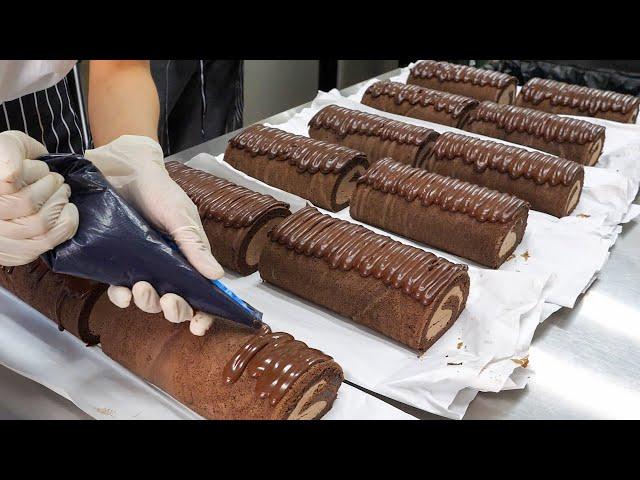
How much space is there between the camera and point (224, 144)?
11.8 ft

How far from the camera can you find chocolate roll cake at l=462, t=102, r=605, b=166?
3.48 metres

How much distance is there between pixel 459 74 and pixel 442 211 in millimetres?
1797

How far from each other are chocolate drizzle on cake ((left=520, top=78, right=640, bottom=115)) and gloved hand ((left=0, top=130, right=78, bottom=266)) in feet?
10.6

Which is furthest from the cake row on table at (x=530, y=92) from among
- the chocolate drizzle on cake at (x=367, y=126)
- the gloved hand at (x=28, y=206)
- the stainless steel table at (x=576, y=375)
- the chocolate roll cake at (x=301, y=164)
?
the gloved hand at (x=28, y=206)

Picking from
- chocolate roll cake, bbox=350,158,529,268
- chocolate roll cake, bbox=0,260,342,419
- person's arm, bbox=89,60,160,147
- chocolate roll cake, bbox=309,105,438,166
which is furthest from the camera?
chocolate roll cake, bbox=309,105,438,166

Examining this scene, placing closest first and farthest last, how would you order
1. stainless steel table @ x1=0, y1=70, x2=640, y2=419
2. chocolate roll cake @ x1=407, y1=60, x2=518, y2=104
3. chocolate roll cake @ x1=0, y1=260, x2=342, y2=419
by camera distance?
1. chocolate roll cake @ x1=0, y1=260, x2=342, y2=419
2. stainless steel table @ x1=0, y1=70, x2=640, y2=419
3. chocolate roll cake @ x1=407, y1=60, x2=518, y2=104

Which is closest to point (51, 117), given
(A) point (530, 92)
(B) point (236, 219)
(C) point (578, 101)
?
(B) point (236, 219)

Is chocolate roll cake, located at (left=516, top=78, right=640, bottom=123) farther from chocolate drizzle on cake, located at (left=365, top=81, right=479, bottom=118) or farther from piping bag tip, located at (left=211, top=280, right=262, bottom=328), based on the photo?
piping bag tip, located at (left=211, top=280, right=262, bottom=328)

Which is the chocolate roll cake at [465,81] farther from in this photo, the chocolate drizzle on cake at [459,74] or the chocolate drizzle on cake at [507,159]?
the chocolate drizzle on cake at [507,159]

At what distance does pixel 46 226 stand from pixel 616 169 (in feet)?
9.84

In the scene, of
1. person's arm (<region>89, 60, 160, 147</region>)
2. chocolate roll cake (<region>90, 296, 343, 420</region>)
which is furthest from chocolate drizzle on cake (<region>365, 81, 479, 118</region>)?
chocolate roll cake (<region>90, 296, 343, 420</region>)

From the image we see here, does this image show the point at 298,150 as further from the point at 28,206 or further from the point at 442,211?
the point at 28,206

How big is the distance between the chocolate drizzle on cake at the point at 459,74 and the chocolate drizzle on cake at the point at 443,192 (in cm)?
146
